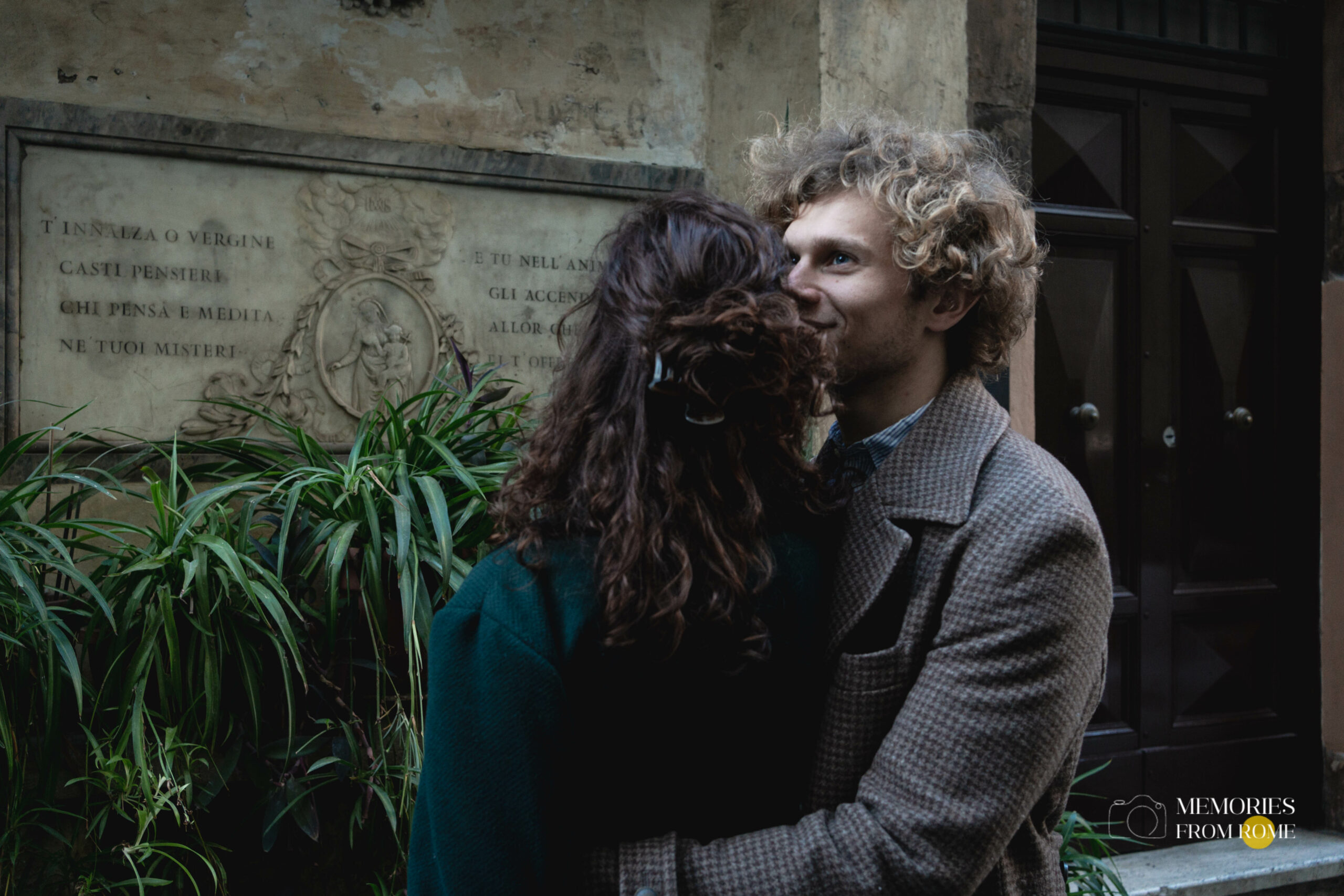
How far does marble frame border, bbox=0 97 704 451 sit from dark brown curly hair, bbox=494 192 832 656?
81.0 inches

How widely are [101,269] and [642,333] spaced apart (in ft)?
7.12

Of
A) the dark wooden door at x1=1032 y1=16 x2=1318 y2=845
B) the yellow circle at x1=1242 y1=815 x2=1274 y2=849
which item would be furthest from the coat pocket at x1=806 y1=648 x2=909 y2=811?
the yellow circle at x1=1242 y1=815 x2=1274 y2=849

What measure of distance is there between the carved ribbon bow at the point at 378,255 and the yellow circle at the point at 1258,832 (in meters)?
3.18

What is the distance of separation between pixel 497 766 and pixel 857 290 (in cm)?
71

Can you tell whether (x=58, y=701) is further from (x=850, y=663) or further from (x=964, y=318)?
(x=964, y=318)

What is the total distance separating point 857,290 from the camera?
4.46ft

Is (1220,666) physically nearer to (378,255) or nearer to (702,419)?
(378,255)

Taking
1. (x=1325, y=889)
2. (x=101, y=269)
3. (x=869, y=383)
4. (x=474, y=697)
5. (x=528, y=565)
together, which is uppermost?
(x=101, y=269)

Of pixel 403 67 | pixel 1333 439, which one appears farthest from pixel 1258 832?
pixel 403 67

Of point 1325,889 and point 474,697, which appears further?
point 1325,889

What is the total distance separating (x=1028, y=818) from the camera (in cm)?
123

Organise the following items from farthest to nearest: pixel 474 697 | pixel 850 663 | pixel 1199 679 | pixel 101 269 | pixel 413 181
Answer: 1. pixel 1199 679
2. pixel 413 181
3. pixel 101 269
4. pixel 850 663
5. pixel 474 697

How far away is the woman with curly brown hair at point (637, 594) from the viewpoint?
100 cm

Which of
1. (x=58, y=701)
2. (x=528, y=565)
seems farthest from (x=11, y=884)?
(x=528, y=565)
